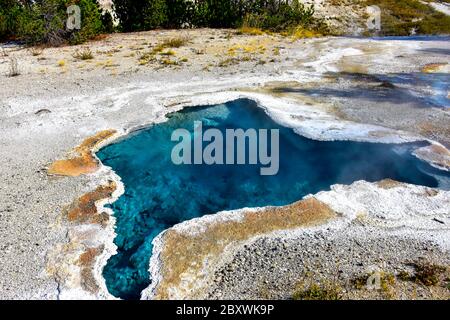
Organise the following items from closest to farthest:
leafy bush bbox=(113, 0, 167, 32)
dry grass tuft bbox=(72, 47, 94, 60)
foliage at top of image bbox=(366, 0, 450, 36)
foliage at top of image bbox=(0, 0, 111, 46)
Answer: dry grass tuft bbox=(72, 47, 94, 60), foliage at top of image bbox=(0, 0, 111, 46), leafy bush bbox=(113, 0, 167, 32), foliage at top of image bbox=(366, 0, 450, 36)

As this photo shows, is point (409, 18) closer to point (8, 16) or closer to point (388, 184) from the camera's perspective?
point (8, 16)

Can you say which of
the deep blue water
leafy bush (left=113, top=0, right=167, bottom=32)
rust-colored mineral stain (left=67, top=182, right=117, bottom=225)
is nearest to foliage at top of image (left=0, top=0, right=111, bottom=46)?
leafy bush (left=113, top=0, right=167, bottom=32)

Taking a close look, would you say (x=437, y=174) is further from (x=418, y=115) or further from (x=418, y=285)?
(x=418, y=285)

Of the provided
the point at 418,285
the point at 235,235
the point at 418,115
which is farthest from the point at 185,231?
the point at 418,115

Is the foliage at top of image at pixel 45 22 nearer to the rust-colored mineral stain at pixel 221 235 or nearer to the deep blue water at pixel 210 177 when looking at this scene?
the deep blue water at pixel 210 177

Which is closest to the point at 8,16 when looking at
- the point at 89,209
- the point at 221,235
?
the point at 89,209

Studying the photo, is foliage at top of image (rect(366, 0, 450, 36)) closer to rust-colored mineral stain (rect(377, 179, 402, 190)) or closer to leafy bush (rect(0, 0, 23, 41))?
leafy bush (rect(0, 0, 23, 41))
